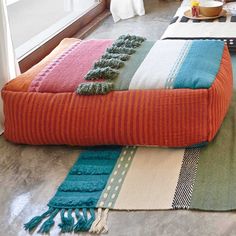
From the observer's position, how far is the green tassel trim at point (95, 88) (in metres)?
1.75

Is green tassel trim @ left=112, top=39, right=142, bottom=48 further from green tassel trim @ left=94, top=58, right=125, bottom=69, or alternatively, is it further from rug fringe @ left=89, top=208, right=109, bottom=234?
rug fringe @ left=89, top=208, right=109, bottom=234

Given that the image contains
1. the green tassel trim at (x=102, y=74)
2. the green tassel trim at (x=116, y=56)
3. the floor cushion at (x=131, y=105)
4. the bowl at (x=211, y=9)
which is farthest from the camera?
the bowl at (x=211, y=9)

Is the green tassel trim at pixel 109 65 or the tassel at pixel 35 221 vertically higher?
the green tassel trim at pixel 109 65

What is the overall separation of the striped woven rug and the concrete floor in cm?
3

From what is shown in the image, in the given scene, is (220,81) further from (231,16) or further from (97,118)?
(231,16)

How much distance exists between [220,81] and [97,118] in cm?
54

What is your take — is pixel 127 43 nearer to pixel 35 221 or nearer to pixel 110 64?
pixel 110 64

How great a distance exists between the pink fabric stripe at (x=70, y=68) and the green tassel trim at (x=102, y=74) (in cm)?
4

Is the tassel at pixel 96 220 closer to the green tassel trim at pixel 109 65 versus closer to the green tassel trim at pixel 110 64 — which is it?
the green tassel trim at pixel 109 65

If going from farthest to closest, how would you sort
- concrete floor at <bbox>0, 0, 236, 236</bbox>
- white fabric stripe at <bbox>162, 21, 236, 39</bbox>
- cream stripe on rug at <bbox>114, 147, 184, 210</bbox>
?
white fabric stripe at <bbox>162, 21, 236, 39</bbox> → cream stripe on rug at <bbox>114, 147, 184, 210</bbox> → concrete floor at <bbox>0, 0, 236, 236</bbox>

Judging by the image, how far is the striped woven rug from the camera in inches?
56.1

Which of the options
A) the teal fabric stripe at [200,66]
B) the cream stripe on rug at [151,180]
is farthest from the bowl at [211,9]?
the cream stripe on rug at [151,180]

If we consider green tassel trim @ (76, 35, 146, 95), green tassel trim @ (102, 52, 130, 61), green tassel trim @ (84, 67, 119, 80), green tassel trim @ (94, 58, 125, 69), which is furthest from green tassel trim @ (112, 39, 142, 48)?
green tassel trim @ (84, 67, 119, 80)

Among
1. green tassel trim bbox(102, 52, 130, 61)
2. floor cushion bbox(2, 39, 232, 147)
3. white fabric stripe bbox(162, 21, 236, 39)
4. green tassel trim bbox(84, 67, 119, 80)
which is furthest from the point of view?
white fabric stripe bbox(162, 21, 236, 39)
